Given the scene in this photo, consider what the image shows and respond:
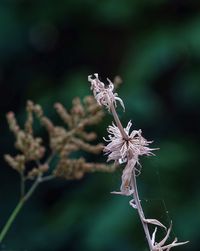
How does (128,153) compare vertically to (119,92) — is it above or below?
below

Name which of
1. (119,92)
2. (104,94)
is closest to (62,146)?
(104,94)

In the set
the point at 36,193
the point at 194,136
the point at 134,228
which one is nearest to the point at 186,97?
the point at 194,136

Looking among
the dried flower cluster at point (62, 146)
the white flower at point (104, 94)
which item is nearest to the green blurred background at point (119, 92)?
the dried flower cluster at point (62, 146)

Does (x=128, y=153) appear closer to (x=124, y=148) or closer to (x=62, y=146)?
(x=124, y=148)

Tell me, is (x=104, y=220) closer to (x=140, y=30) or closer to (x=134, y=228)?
A: (x=134, y=228)

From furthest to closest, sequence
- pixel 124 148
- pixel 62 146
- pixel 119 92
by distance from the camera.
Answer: pixel 119 92 → pixel 62 146 → pixel 124 148

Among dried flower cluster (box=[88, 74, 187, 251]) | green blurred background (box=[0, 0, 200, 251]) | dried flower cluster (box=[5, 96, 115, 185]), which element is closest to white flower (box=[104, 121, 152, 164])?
dried flower cluster (box=[88, 74, 187, 251])
